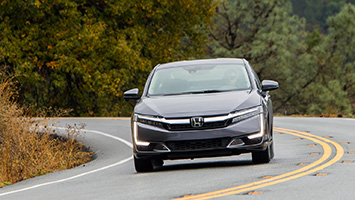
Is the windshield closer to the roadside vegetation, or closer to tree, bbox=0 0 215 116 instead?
the roadside vegetation

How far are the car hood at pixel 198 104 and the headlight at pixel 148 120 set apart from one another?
60mm

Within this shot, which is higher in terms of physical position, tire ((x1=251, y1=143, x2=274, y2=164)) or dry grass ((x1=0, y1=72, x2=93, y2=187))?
tire ((x1=251, y1=143, x2=274, y2=164))

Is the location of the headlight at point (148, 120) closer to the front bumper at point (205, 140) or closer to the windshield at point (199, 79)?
the front bumper at point (205, 140)

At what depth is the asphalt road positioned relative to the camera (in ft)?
25.4

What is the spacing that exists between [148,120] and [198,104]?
2.44 feet

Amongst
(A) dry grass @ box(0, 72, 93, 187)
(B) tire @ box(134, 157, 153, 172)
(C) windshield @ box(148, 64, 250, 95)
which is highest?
(C) windshield @ box(148, 64, 250, 95)

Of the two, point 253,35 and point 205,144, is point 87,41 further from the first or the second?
point 253,35

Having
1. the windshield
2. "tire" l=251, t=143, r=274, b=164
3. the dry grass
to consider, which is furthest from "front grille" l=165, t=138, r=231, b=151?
the dry grass

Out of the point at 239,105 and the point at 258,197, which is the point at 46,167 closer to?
the point at 239,105

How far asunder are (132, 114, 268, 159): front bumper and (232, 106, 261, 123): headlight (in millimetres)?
49

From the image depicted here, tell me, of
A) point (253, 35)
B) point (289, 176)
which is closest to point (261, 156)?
point (289, 176)

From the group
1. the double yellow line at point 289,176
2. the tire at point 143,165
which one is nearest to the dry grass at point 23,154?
the tire at point 143,165

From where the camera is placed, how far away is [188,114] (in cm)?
995

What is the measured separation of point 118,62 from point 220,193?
2344 centimetres
